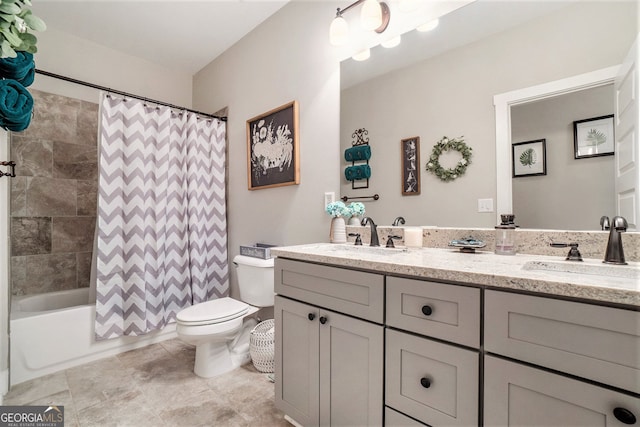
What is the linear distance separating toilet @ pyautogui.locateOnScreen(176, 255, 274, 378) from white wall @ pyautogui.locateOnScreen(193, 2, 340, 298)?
0.33 metres

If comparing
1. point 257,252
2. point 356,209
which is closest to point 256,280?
point 257,252

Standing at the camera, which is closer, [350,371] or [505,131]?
[350,371]

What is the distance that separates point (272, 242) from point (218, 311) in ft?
2.11

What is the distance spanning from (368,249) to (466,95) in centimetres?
86

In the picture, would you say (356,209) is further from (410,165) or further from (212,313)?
(212,313)

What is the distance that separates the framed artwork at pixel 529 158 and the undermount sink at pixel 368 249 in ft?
1.93

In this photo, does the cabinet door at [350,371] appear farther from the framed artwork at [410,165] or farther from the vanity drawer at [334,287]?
the framed artwork at [410,165]

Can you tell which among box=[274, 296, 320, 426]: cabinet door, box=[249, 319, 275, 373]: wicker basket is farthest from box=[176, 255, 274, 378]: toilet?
box=[274, 296, 320, 426]: cabinet door

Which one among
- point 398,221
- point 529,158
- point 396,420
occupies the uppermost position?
point 529,158

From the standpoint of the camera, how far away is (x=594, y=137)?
1.01m

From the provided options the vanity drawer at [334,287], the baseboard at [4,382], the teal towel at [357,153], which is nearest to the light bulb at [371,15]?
the teal towel at [357,153]

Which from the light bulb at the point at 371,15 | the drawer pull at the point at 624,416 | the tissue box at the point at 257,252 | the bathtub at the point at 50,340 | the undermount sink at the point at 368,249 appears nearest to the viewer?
the drawer pull at the point at 624,416

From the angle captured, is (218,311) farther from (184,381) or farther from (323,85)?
(323,85)

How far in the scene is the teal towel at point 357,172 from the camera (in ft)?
5.42
